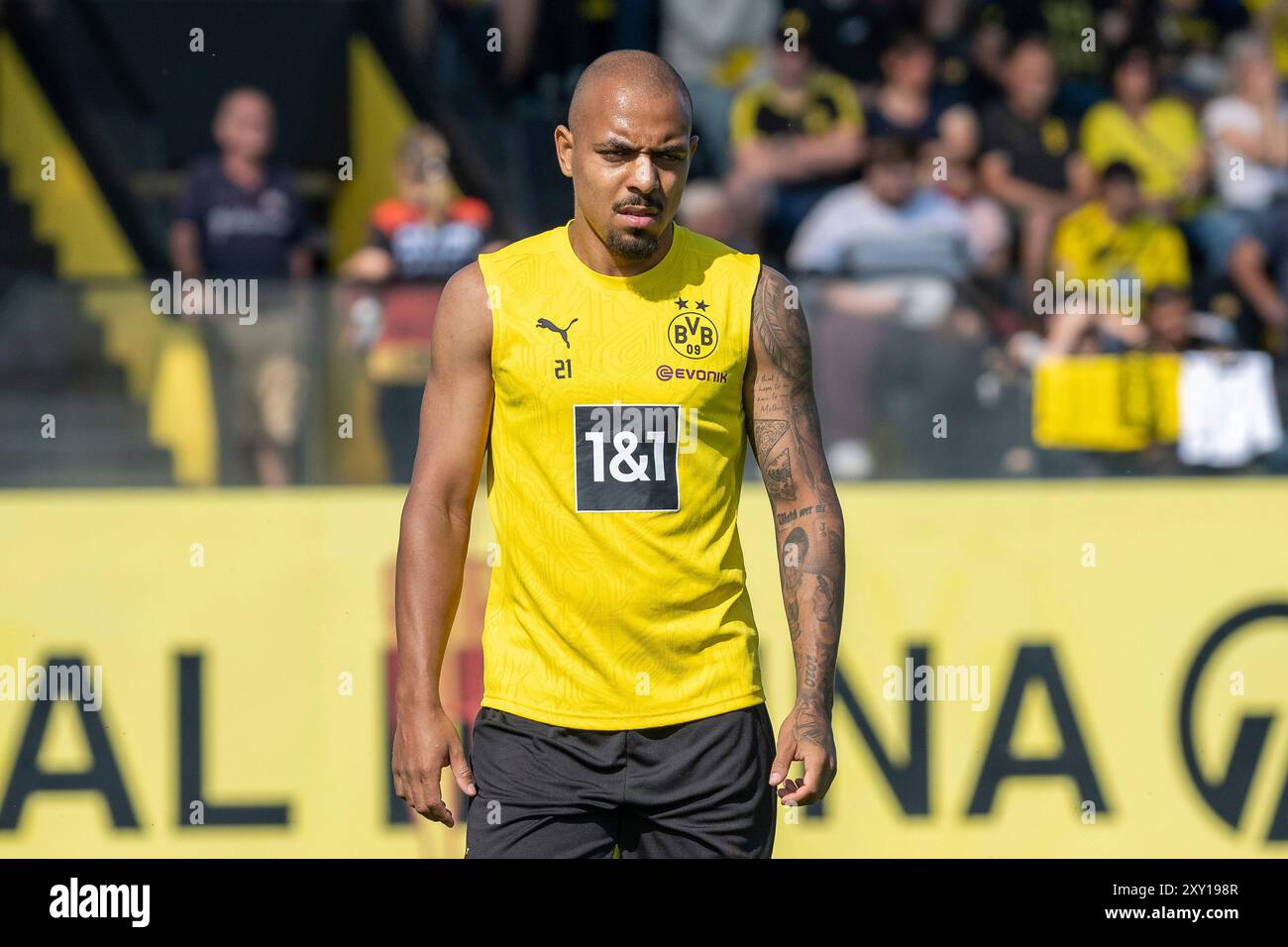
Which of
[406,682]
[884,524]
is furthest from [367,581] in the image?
[406,682]

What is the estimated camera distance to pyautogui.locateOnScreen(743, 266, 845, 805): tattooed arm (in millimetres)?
3904

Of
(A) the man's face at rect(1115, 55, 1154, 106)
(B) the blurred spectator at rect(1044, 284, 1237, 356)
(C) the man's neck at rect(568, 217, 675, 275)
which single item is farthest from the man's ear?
(A) the man's face at rect(1115, 55, 1154, 106)

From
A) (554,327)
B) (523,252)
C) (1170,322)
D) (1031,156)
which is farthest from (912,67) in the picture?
(554,327)

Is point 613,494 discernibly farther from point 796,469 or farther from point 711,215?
point 711,215

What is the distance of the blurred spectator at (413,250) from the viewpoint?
710 centimetres

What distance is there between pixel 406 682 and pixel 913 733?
3273mm

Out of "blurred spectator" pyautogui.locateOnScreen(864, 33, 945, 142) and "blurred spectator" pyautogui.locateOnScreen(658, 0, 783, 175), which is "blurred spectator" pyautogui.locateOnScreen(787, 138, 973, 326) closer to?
"blurred spectator" pyautogui.locateOnScreen(864, 33, 945, 142)

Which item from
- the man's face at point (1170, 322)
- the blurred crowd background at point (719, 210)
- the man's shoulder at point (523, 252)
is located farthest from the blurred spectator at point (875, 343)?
the man's shoulder at point (523, 252)

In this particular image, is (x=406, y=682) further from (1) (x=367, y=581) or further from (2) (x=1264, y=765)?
(2) (x=1264, y=765)

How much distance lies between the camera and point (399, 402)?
6965 mm

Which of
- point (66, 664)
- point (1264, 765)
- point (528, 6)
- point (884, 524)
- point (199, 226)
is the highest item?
point (528, 6)

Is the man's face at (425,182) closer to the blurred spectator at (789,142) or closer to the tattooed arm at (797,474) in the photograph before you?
the blurred spectator at (789,142)

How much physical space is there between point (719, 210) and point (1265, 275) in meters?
2.62
